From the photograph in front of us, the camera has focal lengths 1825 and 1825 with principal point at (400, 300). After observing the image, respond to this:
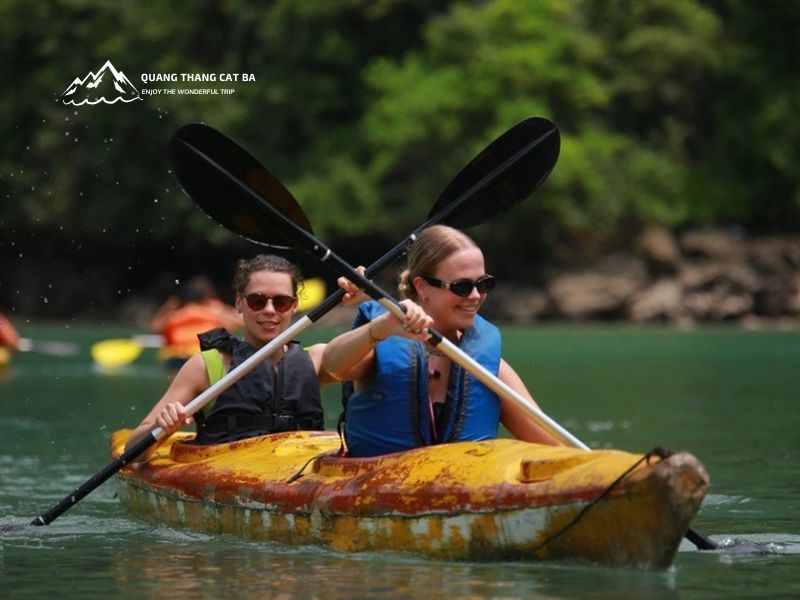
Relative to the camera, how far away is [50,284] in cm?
3981

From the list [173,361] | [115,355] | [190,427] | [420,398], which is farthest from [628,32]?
[420,398]

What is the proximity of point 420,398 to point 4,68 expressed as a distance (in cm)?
3578

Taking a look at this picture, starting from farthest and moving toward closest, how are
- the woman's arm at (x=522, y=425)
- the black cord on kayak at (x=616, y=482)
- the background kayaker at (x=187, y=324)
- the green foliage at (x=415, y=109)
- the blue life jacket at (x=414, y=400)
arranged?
the green foliage at (x=415, y=109)
the background kayaker at (x=187, y=324)
the woman's arm at (x=522, y=425)
the blue life jacket at (x=414, y=400)
the black cord on kayak at (x=616, y=482)

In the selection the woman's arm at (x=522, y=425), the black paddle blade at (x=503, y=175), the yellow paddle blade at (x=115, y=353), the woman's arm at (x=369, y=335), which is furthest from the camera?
the yellow paddle blade at (x=115, y=353)

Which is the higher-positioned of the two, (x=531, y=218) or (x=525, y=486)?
(x=531, y=218)

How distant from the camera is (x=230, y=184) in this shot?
24.6 ft

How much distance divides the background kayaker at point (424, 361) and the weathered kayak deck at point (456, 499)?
17 cm

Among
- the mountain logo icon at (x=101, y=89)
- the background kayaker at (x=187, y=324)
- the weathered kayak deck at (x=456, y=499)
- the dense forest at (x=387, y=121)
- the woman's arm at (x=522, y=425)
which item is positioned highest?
the mountain logo icon at (x=101, y=89)

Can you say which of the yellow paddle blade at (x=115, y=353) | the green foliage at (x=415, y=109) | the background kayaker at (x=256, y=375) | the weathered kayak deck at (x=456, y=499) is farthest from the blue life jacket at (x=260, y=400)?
the green foliage at (x=415, y=109)

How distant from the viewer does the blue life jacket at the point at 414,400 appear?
631 cm

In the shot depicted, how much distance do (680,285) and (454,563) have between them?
26.7 meters

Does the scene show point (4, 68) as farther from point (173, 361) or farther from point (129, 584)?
point (129, 584)

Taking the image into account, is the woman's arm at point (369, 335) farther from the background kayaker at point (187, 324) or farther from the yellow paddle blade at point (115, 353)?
the yellow paddle blade at point (115, 353)

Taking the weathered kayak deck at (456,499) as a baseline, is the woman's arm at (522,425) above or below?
above
